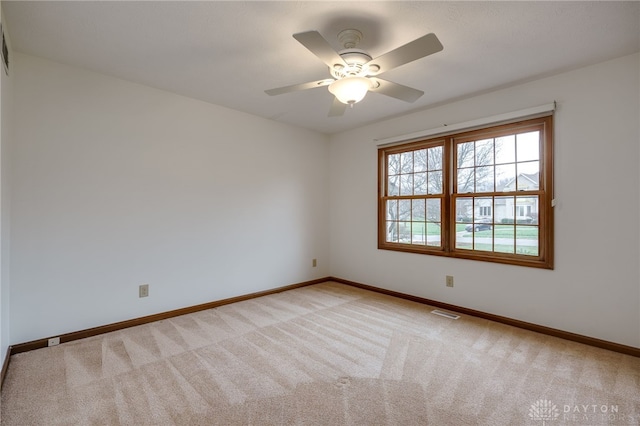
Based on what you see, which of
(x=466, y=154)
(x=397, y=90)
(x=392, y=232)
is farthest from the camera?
(x=392, y=232)

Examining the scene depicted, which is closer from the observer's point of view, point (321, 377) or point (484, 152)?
point (321, 377)

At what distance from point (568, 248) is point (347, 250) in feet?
8.89

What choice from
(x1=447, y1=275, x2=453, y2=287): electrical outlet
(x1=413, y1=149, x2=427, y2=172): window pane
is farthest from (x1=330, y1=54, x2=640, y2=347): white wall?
(x1=413, y1=149, x2=427, y2=172): window pane

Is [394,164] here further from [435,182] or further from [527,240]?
[527,240]

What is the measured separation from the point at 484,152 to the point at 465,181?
1.21 ft

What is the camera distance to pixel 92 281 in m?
2.72

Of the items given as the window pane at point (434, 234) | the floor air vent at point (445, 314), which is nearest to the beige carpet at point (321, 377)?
the floor air vent at point (445, 314)

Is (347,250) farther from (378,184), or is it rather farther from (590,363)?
(590,363)

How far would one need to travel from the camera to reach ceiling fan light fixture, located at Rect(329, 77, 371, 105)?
2.06 metres

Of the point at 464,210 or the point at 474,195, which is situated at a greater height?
the point at 474,195

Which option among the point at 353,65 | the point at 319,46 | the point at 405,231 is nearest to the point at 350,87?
the point at 353,65

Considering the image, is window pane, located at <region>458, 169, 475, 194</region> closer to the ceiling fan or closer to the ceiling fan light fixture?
the ceiling fan

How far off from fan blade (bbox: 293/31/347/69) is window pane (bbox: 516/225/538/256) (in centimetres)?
243

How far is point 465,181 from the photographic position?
3443 mm
